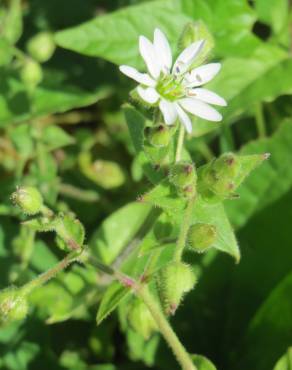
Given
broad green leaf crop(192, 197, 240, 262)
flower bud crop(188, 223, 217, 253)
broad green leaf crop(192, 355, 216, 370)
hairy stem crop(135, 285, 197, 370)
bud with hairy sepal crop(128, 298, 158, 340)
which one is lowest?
bud with hairy sepal crop(128, 298, 158, 340)

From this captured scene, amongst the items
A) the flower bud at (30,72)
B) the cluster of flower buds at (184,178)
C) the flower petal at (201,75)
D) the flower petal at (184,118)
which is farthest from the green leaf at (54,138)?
the cluster of flower buds at (184,178)

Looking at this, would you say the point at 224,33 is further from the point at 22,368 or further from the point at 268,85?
the point at 22,368

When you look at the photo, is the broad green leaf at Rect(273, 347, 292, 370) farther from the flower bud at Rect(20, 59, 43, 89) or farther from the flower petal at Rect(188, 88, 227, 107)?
the flower bud at Rect(20, 59, 43, 89)

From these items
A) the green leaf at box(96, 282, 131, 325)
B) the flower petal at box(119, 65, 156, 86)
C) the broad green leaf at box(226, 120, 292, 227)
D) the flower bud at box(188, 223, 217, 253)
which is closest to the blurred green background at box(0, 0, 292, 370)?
the broad green leaf at box(226, 120, 292, 227)

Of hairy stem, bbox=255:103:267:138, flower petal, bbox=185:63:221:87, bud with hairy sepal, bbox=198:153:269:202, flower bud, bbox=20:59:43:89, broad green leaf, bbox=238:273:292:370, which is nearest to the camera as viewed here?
bud with hairy sepal, bbox=198:153:269:202

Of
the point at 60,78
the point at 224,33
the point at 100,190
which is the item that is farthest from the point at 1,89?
the point at 224,33

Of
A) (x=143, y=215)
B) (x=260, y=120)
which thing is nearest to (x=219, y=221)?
(x=143, y=215)
